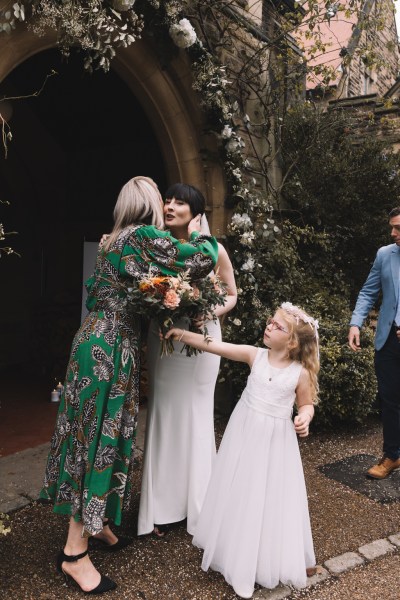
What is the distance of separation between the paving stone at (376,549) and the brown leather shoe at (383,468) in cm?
92

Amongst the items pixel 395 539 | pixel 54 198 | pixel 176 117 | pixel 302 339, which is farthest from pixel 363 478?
pixel 54 198

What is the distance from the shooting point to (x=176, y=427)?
2.96 meters

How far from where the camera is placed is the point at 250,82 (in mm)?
5574

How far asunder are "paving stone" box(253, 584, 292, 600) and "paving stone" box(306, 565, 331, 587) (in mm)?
132

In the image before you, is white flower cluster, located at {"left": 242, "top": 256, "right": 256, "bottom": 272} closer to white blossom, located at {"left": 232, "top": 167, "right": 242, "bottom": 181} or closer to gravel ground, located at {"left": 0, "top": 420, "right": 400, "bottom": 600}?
white blossom, located at {"left": 232, "top": 167, "right": 242, "bottom": 181}

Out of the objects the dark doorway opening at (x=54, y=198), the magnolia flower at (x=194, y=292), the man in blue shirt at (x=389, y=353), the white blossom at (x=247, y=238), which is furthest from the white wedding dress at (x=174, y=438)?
the dark doorway opening at (x=54, y=198)

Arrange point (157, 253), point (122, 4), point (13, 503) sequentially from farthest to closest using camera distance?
point (122, 4), point (13, 503), point (157, 253)

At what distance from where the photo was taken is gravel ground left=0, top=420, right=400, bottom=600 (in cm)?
250

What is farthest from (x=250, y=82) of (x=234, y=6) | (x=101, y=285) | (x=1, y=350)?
(x=1, y=350)

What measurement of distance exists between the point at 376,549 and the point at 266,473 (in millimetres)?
1050

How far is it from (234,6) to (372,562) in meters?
5.16

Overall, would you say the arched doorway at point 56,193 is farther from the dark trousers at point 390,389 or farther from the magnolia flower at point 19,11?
the dark trousers at point 390,389

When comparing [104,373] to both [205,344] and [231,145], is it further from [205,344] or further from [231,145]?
[231,145]

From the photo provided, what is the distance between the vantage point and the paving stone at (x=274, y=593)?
2.49m
